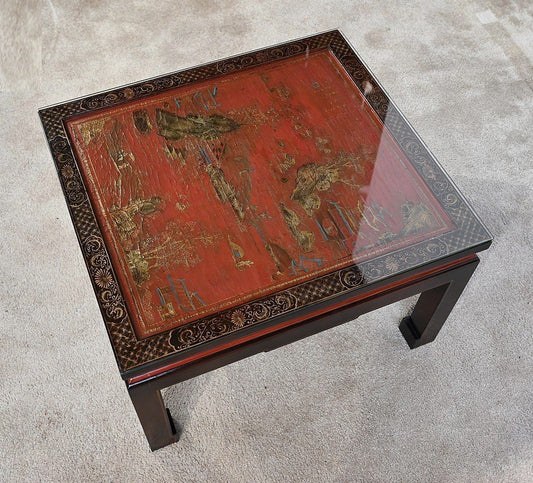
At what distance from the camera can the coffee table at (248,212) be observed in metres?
1.23

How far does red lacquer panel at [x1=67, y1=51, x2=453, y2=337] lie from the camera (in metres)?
1.27

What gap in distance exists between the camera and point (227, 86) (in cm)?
159

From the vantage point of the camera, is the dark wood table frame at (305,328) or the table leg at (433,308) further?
the table leg at (433,308)

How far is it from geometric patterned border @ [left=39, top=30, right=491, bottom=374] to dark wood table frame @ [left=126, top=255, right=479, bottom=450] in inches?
2.2

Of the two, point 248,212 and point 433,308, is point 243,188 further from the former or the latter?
point 433,308

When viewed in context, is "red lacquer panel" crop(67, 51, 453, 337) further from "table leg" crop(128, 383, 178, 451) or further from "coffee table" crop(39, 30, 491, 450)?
"table leg" crop(128, 383, 178, 451)

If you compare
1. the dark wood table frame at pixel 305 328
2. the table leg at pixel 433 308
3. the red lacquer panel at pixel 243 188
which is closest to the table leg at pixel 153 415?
the dark wood table frame at pixel 305 328

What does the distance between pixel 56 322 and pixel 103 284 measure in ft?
1.61

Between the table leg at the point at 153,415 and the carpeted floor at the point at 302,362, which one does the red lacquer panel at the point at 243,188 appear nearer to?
the table leg at the point at 153,415

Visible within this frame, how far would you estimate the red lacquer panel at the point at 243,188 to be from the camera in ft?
4.17

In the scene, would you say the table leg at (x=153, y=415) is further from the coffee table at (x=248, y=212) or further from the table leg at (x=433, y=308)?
the table leg at (x=433, y=308)

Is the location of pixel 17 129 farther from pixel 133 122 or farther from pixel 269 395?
pixel 269 395

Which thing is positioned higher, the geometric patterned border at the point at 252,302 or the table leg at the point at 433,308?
the geometric patterned border at the point at 252,302

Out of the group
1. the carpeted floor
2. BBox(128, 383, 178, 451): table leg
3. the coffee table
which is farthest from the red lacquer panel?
the carpeted floor
